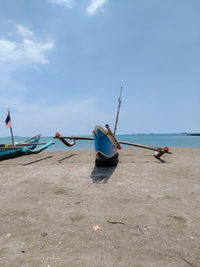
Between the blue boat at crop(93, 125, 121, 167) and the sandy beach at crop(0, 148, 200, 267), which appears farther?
the blue boat at crop(93, 125, 121, 167)

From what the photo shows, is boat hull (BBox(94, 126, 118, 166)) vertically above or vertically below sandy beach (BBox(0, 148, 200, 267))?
above

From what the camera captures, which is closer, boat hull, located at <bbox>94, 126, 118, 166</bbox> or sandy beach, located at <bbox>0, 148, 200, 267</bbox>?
sandy beach, located at <bbox>0, 148, 200, 267</bbox>

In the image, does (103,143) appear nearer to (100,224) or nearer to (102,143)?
(102,143)

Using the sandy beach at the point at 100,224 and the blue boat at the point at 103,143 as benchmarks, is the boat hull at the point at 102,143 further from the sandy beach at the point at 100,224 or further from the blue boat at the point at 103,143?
the sandy beach at the point at 100,224

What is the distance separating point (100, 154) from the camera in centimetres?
698

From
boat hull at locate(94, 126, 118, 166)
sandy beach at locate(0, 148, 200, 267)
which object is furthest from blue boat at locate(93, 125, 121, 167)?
sandy beach at locate(0, 148, 200, 267)

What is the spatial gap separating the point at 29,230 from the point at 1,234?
459 millimetres

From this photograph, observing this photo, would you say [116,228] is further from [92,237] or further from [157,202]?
[157,202]

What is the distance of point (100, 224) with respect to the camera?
2881 mm

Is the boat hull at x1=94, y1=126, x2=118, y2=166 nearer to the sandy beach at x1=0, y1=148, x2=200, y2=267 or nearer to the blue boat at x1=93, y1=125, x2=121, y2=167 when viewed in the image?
the blue boat at x1=93, y1=125, x2=121, y2=167

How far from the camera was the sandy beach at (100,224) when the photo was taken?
6.75 feet

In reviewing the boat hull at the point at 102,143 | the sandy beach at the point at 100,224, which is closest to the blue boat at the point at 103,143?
the boat hull at the point at 102,143

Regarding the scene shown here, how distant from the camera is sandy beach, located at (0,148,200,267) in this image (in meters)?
2.06

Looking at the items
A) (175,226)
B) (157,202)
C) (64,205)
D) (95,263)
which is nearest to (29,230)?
(64,205)
